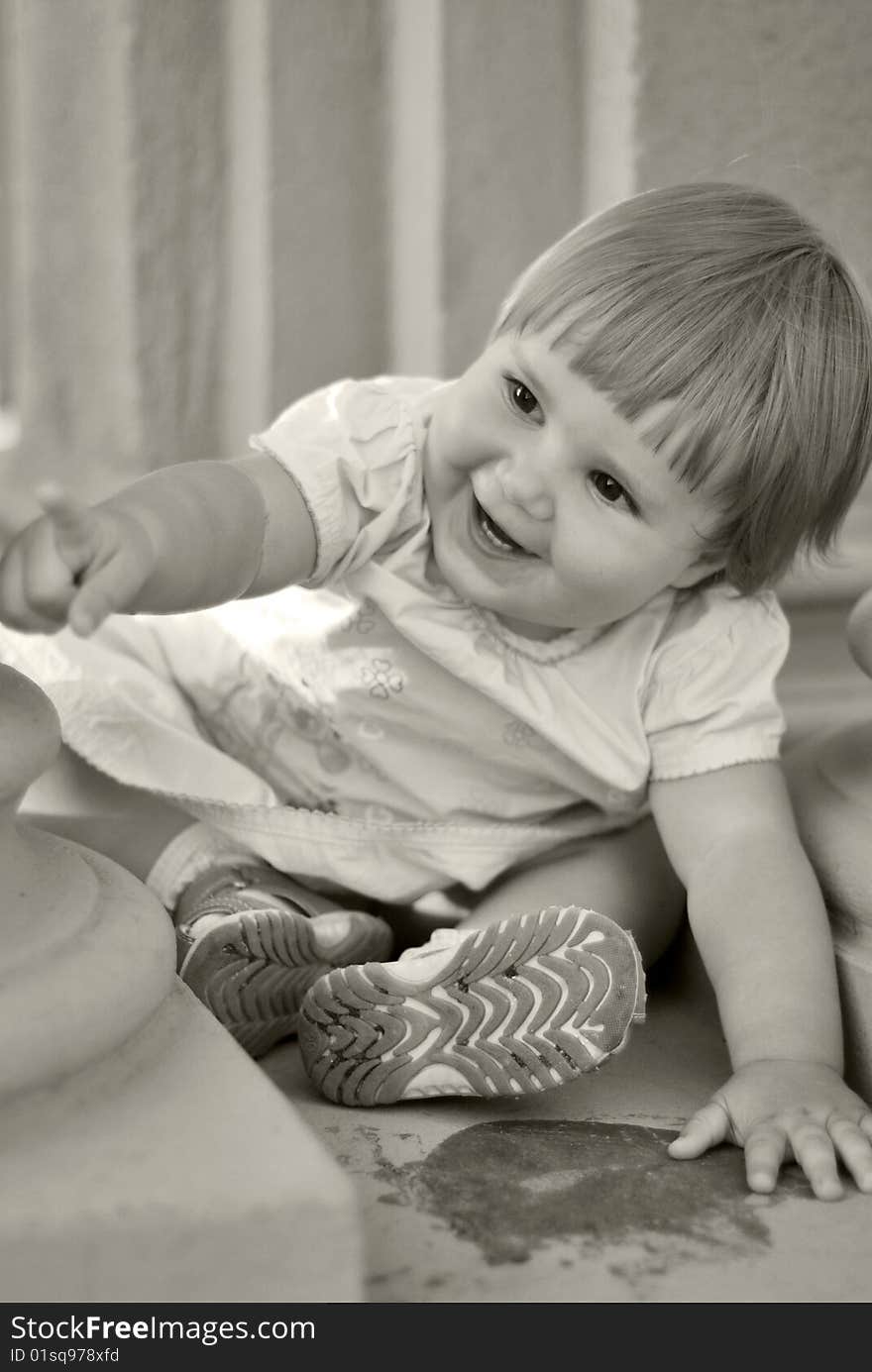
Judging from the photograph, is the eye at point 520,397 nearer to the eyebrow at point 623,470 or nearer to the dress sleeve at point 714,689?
the eyebrow at point 623,470

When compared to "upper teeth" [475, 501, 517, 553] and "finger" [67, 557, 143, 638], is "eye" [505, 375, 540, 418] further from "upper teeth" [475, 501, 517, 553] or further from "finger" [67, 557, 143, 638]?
"finger" [67, 557, 143, 638]

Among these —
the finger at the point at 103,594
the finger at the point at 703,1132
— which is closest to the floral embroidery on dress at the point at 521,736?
the finger at the point at 703,1132

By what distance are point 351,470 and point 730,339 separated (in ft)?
0.88

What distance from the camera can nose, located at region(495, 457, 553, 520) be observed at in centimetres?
101

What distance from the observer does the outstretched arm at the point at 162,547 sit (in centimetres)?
74

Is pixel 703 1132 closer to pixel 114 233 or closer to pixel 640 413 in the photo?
pixel 640 413

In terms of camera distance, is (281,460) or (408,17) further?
(408,17)

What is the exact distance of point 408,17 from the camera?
5.03ft

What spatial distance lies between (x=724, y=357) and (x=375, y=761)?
405 mm

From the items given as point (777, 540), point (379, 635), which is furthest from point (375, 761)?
point (777, 540)

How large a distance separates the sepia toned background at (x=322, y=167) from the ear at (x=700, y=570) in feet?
1.55

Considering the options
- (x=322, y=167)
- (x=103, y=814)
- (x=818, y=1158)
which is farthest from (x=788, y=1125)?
(x=322, y=167)

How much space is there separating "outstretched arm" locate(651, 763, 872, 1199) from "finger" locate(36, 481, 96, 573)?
1.58 ft
